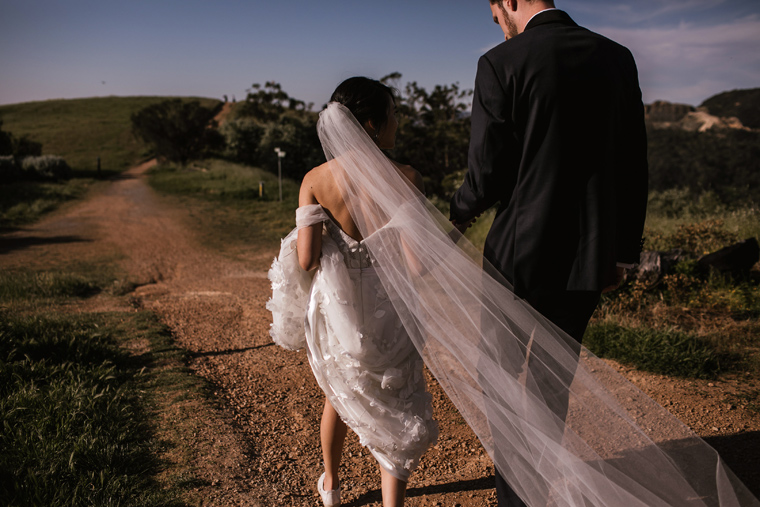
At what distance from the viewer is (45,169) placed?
23.4 meters

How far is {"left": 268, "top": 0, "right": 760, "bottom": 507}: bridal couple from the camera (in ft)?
5.83

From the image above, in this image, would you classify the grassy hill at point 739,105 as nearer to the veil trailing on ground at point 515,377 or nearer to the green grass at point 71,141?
the veil trailing on ground at point 515,377

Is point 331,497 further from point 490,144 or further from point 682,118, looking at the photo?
point 682,118

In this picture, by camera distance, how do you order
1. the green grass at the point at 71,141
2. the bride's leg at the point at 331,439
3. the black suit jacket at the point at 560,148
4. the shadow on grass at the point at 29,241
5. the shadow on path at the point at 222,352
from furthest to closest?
1. the green grass at the point at 71,141
2. the shadow on grass at the point at 29,241
3. the shadow on path at the point at 222,352
4. the bride's leg at the point at 331,439
5. the black suit jacket at the point at 560,148

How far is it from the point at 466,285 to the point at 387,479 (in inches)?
38.7

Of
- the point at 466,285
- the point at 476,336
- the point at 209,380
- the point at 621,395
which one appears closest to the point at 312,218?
the point at 466,285

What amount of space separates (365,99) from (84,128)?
53.0 metres

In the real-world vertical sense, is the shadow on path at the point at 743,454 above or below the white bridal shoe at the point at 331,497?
above

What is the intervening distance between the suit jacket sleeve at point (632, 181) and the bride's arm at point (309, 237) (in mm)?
1253

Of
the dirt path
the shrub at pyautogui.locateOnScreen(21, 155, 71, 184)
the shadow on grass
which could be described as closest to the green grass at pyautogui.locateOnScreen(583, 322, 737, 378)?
the dirt path

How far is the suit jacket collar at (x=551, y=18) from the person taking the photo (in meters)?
1.81

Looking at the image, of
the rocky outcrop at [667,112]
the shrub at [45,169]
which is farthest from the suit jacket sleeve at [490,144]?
the rocky outcrop at [667,112]

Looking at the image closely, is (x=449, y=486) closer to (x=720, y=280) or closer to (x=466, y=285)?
(x=466, y=285)

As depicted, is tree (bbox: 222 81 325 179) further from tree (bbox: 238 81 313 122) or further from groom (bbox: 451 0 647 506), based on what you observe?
groom (bbox: 451 0 647 506)
